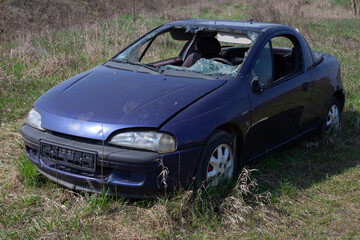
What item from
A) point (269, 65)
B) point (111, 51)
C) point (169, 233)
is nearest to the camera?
point (169, 233)

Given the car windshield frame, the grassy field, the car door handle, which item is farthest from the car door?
the grassy field

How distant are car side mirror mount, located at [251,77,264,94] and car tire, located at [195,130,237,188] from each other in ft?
1.89

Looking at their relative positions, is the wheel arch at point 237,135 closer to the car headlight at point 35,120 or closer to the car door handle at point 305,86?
the car door handle at point 305,86

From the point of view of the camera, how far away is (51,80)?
7336 millimetres

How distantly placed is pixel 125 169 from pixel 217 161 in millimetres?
818

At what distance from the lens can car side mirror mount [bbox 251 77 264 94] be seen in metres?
4.25

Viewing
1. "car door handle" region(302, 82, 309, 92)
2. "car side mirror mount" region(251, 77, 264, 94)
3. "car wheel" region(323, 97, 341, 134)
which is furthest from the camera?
"car wheel" region(323, 97, 341, 134)

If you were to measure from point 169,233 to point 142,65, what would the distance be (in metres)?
1.91

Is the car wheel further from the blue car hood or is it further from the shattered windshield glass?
the blue car hood

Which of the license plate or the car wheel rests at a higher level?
the license plate

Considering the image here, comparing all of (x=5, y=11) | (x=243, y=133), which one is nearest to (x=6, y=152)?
(x=243, y=133)

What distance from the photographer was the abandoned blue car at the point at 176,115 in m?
3.45

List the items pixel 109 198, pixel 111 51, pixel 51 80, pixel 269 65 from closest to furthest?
pixel 109 198 → pixel 269 65 → pixel 51 80 → pixel 111 51

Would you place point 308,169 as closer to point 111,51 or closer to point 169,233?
point 169,233
